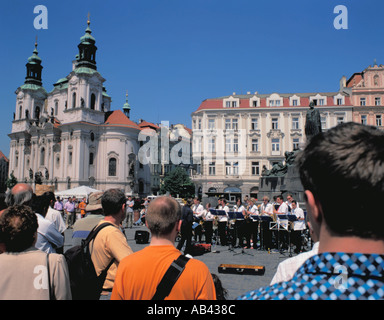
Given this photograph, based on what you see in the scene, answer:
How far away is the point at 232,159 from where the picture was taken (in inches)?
1937

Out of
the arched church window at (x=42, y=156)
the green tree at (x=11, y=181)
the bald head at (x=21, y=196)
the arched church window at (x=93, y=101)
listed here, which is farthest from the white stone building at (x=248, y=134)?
the bald head at (x=21, y=196)

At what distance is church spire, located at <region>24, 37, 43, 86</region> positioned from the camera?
72.0m

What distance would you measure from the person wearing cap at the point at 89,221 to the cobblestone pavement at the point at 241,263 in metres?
3.23

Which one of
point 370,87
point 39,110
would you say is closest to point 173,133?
point 39,110

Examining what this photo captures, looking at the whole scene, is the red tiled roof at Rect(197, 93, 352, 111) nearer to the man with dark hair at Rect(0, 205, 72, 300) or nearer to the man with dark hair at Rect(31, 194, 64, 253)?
the man with dark hair at Rect(31, 194, 64, 253)

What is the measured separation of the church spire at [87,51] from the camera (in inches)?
2464

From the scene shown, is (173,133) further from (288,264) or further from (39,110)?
(288,264)

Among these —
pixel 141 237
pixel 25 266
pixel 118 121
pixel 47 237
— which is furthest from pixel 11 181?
pixel 25 266

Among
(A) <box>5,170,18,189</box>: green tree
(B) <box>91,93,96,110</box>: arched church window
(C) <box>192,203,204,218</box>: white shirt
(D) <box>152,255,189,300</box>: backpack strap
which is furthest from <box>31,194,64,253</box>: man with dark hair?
(A) <box>5,170,18,189</box>: green tree

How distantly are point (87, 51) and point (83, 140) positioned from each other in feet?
60.0

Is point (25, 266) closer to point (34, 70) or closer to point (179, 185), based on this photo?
point (179, 185)

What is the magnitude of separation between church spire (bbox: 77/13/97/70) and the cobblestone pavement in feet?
183

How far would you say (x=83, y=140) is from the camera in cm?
5909

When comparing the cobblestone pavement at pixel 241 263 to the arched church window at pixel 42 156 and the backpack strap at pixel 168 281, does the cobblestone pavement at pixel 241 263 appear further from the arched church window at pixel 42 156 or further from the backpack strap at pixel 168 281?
the arched church window at pixel 42 156
